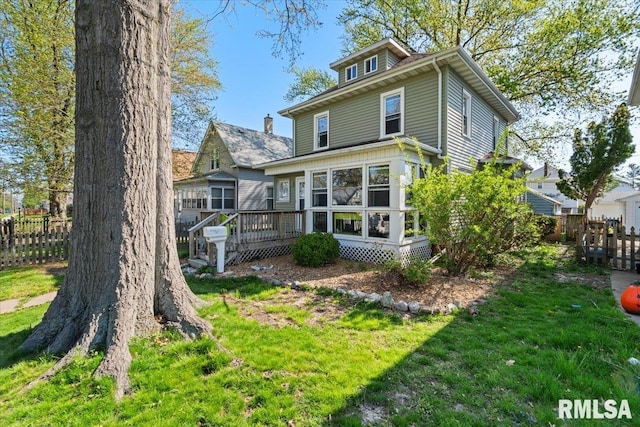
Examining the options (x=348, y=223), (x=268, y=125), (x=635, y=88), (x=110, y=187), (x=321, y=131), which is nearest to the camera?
(x=110, y=187)

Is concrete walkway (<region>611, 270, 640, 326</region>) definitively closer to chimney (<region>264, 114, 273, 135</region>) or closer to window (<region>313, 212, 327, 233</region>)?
window (<region>313, 212, 327, 233</region>)

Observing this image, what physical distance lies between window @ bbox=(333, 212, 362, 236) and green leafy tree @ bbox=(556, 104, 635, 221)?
10677mm

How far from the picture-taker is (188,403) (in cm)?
251

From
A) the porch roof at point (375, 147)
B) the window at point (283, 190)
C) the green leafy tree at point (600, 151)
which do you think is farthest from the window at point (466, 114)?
the window at point (283, 190)

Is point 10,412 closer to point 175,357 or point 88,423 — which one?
point 88,423

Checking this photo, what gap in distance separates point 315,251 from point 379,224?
2203 millimetres

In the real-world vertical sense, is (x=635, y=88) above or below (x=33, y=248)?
above

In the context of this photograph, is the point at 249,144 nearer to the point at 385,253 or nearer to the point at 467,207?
the point at 385,253

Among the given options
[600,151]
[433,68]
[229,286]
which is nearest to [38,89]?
[229,286]

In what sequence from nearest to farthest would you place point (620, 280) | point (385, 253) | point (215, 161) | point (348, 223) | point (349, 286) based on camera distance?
1. point (349, 286)
2. point (620, 280)
3. point (385, 253)
4. point (348, 223)
5. point (215, 161)

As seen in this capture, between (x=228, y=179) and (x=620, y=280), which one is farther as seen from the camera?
(x=228, y=179)

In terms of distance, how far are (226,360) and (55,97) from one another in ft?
42.5

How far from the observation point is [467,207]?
6117 millimetres


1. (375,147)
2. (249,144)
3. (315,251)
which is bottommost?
(315,251)
